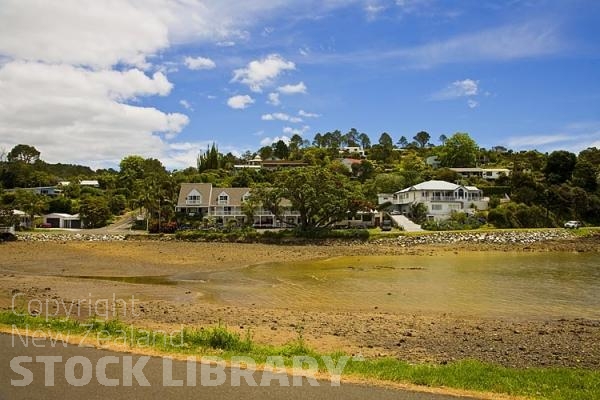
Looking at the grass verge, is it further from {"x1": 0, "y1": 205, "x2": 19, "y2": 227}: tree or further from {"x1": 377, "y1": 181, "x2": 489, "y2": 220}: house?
{"x1": 377, "y1": 181, "x2": 489, "y2": 220}: house

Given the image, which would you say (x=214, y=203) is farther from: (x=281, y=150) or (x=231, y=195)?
(x=281, y=150)

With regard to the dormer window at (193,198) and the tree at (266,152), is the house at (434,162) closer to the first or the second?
the tree at (266,152)

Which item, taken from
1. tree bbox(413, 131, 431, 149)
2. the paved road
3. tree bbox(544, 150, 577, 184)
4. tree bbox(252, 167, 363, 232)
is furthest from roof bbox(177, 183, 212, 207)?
tree bbox(413, 131, 431, 149)

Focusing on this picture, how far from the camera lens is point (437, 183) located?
3211 inches

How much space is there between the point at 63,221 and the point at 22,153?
71320 millimetres

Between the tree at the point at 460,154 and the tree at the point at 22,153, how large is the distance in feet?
373

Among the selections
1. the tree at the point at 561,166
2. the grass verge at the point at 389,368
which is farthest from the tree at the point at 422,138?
the grass verge at the point at 389,368

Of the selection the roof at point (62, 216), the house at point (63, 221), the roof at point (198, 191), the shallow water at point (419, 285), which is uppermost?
the roof at point (198, 191)

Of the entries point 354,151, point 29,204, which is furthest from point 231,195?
point 354,151

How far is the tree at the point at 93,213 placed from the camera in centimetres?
7525

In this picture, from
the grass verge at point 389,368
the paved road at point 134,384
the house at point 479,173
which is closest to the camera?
the paved road at point 134,384

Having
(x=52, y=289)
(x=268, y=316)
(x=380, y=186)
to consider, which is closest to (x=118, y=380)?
(x=268, y=316)

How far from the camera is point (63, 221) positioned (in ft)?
257

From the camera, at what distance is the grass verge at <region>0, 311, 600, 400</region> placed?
26.9ft
